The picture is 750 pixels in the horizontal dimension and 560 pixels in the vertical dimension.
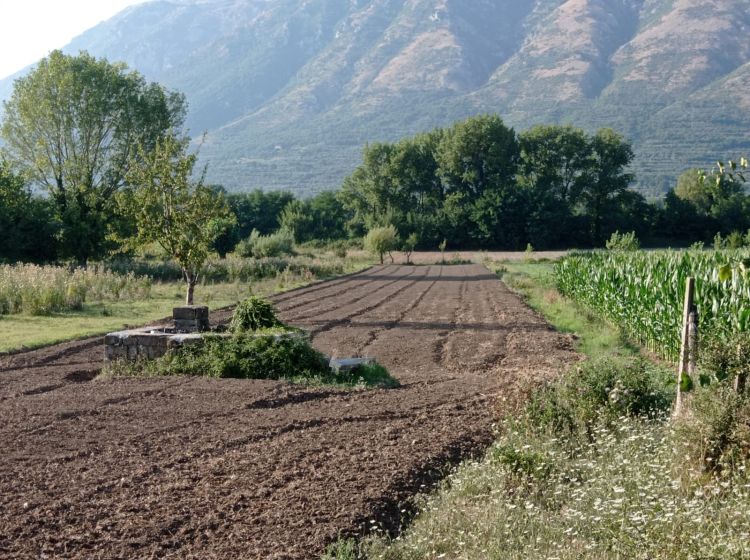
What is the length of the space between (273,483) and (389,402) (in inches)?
151

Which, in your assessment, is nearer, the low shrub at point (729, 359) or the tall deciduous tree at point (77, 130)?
the low shrub at point (729, 359)

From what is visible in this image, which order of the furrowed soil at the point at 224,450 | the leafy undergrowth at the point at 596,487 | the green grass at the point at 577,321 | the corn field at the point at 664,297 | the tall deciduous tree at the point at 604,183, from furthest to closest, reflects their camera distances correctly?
the tall deciduous tree at the point at 604,183 → the green grass at the point at 577,321 → the corn field at the point at 664,297 → the furrowed soil at the point at 224,450 → the leafy undergrowth at the point at 596,487

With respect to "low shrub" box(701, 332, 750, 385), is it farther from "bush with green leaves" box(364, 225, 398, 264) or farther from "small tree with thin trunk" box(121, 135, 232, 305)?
"bush with green leaves" box(364, 225, 398, 264)

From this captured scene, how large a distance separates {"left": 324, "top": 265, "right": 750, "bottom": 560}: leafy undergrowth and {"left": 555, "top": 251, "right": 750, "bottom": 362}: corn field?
1.44m

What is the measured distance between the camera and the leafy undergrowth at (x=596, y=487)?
5.53 m

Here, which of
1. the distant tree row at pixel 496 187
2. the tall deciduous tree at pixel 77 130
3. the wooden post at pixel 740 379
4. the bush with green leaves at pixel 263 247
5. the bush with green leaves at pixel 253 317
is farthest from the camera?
the distant tree row at pixel 496 187

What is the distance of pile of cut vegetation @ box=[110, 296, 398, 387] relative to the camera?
12898 millimetres

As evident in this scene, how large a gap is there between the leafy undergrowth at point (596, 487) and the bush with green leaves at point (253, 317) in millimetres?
6105

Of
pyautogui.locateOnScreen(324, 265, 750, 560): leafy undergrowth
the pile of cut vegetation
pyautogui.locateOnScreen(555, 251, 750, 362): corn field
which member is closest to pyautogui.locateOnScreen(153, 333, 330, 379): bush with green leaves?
the pile of cut vegetation

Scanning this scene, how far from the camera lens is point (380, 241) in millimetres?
69000

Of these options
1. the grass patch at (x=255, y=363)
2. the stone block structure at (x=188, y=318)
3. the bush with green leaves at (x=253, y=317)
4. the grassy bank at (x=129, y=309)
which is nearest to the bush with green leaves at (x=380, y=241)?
the grassy bank at (x=129, y=309)

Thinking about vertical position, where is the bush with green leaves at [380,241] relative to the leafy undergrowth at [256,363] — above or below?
above

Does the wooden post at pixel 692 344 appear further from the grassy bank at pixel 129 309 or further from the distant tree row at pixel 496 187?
the distant tree row at pixel 496 187

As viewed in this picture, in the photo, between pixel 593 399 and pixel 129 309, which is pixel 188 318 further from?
pixel 129 309
